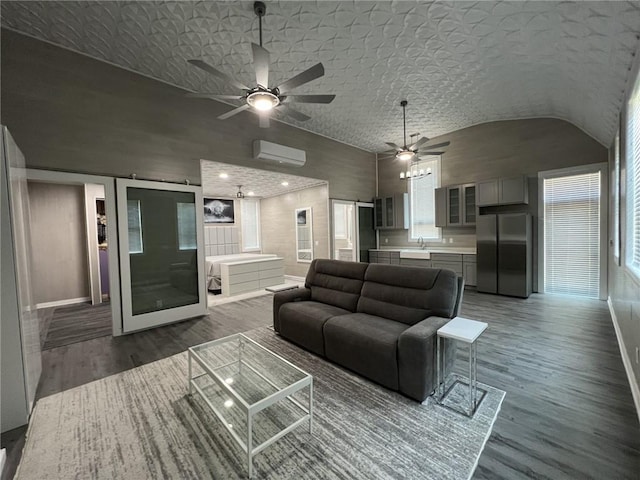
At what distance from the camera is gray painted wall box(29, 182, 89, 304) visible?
4.98 metres

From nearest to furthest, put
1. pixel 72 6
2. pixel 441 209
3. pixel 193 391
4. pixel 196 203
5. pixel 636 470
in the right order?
pixel 636 470, pixel 193 391, pixel 72 6, pixel 196 203, pixel 441 209

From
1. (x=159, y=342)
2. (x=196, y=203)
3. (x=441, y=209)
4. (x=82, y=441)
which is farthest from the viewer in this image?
(x=441, y=209)

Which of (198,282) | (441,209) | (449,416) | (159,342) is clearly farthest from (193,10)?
(441,209)

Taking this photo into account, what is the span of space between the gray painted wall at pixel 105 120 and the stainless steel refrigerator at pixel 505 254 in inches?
193

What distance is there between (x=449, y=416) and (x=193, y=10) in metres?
4.41

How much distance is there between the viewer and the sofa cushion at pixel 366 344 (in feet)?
7.41

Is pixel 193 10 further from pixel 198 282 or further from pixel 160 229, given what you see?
pixel 198 282

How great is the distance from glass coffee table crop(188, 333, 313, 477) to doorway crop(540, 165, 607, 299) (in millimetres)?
5816

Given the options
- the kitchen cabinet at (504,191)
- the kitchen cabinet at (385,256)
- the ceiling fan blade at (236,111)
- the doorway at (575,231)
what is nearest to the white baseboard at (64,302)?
the ceiling fan blade at (236,111)

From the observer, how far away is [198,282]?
4410 mm

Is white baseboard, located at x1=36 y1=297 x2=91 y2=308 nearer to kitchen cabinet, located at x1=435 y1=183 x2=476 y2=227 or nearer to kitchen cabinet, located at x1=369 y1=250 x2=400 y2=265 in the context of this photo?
kitchen cabinet, located at x1=369 y1=250 x2=400 y2=265

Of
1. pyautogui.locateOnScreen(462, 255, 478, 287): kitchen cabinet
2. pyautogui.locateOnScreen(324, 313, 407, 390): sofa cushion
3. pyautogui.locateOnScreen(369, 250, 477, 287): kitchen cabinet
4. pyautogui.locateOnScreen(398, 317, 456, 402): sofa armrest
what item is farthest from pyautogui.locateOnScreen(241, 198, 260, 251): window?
pyautogui.locateOnScreen(398, 317, 456, 402): sofa armrest

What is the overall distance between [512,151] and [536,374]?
4.92 metres

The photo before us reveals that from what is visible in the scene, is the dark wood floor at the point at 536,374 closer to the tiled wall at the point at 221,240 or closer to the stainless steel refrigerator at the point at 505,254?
the stainless steel refrigerator at the point at 505,254
